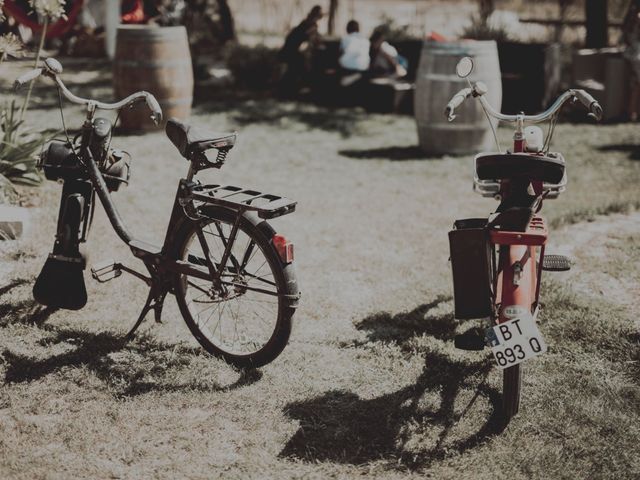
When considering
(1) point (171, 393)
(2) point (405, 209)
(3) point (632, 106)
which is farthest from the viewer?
(3) point (632, 106)

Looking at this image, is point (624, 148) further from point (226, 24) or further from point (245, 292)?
point (226, 24)

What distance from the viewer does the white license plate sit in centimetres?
316

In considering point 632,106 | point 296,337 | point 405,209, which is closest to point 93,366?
point 296,337

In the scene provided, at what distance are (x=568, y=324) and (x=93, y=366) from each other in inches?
102

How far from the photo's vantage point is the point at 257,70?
1322 cm

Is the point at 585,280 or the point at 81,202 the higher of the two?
the point at 81,202

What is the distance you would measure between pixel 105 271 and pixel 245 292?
837 millimetres

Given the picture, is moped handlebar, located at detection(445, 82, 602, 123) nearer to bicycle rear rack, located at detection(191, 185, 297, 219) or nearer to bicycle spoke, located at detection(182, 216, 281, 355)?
bicycle rear rack, located at detection(191, 185, 297, 219)

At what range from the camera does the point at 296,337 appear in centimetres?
441

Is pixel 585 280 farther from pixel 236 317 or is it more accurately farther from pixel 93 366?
pixel 93 366

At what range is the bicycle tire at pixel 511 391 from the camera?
3.34 metres

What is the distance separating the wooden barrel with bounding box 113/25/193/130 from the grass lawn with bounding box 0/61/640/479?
2.78m

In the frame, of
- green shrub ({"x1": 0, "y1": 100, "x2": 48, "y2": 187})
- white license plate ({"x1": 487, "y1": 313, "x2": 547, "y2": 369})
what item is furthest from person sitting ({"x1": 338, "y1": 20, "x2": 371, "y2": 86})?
white license plate ({"x1": 487, "y1": 313, "x2": 547, "y2": 369})

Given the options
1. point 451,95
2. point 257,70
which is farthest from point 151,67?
point 257,70
